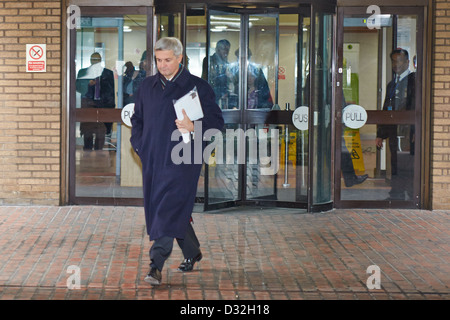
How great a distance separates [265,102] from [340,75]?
99 centimetres

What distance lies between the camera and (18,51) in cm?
998

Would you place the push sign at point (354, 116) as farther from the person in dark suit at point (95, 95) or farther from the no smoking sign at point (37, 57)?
the no smoking sign at point (37, 57)

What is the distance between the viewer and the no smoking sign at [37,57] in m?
9.95

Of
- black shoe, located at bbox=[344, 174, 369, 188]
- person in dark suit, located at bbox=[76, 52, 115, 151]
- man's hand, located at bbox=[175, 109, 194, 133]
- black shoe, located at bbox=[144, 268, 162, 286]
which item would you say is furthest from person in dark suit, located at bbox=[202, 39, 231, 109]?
black shoe, located at bbox=[144, 268, 162, 286]

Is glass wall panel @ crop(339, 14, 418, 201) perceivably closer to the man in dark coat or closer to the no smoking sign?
the no smoking sign

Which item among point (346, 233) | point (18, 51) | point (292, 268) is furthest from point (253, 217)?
point (18, 51)

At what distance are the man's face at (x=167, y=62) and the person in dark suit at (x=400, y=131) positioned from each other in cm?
444

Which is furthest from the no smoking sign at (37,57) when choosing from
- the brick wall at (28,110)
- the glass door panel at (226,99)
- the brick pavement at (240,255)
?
the glass door panel at (226,99)

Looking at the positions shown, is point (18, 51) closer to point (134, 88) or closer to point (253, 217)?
point (134, 88)

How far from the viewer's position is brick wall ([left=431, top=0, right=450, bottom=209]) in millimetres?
9859

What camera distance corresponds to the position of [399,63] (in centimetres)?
1002

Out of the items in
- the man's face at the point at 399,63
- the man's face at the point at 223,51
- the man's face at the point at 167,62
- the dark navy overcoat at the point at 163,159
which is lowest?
the dark navy overcoat at the point at 163,159

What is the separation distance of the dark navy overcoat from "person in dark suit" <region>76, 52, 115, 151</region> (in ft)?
12.4

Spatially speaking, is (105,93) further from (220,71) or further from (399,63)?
(399,63)
